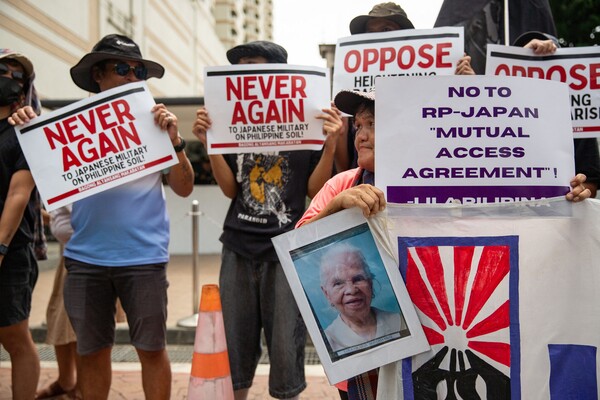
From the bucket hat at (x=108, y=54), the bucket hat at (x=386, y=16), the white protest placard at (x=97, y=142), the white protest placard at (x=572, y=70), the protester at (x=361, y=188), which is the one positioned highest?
the bucket hat at (x=386, y=16)

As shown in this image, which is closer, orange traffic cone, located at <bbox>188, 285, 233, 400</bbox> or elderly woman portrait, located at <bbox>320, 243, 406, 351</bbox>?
elderly woman portrait, located at <bbox>320, 243, 406, 351</bbox>

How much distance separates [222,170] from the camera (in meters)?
3.02

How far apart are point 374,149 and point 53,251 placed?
39.0ft

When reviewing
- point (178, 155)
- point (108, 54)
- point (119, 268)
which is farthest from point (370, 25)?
point (119, 268)

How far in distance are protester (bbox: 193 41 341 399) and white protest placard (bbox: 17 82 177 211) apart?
0.30 meters

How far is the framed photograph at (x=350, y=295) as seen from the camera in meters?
1.76

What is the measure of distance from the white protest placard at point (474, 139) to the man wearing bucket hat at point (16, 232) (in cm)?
217

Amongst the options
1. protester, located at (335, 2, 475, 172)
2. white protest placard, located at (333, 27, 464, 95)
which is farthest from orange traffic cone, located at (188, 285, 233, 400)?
white protest placard, located at (333, 27, 464, 95)

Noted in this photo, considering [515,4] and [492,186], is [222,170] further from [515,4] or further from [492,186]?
[515,4]

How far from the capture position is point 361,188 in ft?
5.72

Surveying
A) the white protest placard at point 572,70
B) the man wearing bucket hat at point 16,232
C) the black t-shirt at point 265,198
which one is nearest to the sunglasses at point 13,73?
the man wearing bucket hat at point 16,232

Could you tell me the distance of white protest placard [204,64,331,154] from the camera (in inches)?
118

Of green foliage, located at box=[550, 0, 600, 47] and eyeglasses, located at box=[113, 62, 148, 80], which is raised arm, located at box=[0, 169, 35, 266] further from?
green foliage, located at box=[550, 0, 600, 47]

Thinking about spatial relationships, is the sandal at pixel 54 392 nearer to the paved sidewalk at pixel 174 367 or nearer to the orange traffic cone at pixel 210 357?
the paved sidewalk at pixel 174 367
